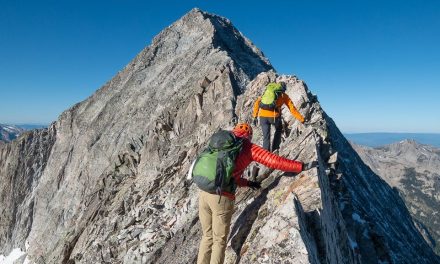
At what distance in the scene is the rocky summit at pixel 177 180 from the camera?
13.3 meters

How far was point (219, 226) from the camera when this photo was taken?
36.8 ft

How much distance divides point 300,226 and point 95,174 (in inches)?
1436

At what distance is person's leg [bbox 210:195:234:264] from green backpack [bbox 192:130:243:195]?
0.38 m

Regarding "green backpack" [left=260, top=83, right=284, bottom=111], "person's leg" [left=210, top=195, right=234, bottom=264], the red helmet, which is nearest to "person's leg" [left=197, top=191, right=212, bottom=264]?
"person's leg" [left=210, top=195, right=234, bottom=264]

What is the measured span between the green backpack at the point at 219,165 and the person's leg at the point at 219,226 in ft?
1.23

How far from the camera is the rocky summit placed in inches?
522

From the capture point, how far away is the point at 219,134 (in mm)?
11422

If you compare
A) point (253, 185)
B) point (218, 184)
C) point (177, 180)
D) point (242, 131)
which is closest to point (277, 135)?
point (253, 185)

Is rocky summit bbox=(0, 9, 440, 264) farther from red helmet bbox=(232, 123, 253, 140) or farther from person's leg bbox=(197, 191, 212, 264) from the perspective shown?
red helmet bbox=(232, 123, 253, 140)

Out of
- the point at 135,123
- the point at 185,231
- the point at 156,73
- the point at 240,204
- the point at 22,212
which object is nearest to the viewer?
the point at 240,204

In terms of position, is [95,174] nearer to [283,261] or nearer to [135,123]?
[135,123]

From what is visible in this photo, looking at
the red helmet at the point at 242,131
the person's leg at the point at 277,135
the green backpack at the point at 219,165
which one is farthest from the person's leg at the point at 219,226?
the person's leg at the point at 277,135

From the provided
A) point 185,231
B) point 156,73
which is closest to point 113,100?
point 156,73

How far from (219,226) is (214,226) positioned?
0.17 meters
